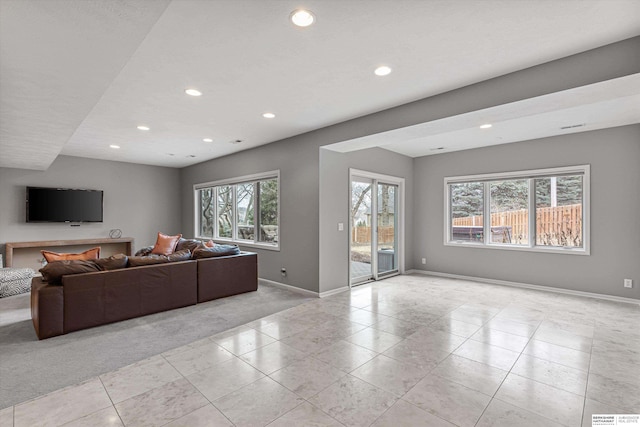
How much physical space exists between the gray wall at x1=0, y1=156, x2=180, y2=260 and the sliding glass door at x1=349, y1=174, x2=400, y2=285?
5.52m

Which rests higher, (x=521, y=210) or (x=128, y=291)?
(x=521, y=210)

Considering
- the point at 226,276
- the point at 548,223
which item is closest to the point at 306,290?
the point at 226,276

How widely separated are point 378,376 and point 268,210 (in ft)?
13.8

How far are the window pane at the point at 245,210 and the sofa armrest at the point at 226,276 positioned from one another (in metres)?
1.54

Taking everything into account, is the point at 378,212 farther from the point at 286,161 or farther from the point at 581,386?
the point at 581,386

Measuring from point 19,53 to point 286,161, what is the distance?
12.4 ft

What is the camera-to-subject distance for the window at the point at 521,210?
509cm

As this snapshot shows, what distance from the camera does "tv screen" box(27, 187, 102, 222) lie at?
250 inches

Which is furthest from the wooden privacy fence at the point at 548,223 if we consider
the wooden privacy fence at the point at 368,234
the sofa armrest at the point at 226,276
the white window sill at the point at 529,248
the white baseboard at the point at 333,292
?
the sofa armrest at the point at 226,276

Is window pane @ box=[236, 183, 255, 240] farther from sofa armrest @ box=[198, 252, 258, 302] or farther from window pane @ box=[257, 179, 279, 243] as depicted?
sofa armrest @ box=[198, 252, 258, 302]

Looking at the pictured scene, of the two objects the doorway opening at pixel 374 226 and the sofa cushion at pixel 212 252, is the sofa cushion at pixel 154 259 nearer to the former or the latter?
the sofa cushion at pixel 212 252

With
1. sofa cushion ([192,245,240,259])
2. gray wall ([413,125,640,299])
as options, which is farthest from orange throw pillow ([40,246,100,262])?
gray wall ([413,125,640,299])

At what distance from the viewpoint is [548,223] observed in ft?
17.7

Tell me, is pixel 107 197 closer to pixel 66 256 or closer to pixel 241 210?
pixel 66 256
